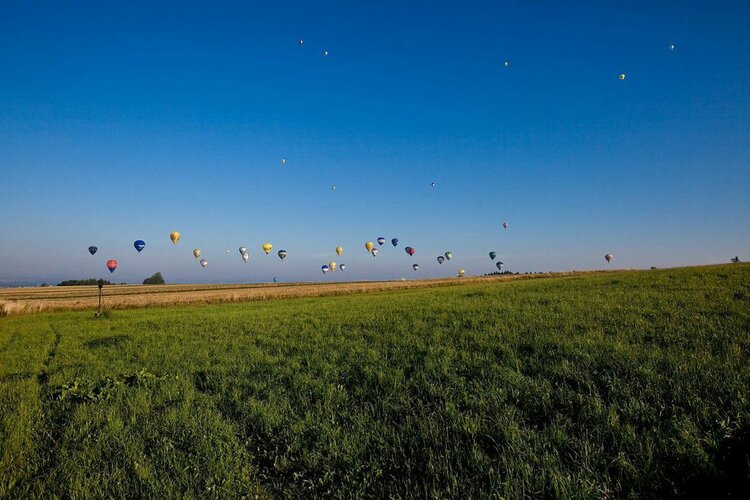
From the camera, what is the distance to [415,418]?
5645 millimetres

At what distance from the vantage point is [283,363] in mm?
9812

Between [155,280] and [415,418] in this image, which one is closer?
[415,418]

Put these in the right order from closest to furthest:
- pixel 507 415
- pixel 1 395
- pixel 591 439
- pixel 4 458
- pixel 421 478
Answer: pixel 421 478 < pixel 591 439 < pixel 4 458 < pixel 507 415 < pixel 1 395

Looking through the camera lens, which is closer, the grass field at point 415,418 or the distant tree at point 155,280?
the grass field at point 415,418

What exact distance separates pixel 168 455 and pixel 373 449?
2894mm

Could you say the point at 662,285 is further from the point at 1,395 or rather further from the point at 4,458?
the point at 1,395

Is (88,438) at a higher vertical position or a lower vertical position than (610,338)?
lower

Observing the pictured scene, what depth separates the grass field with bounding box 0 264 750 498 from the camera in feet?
13.6

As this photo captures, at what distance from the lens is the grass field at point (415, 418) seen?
4145 millimetres

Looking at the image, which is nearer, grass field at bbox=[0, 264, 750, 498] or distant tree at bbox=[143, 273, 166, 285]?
grass field at bbox=[0, 264, 750, 498]

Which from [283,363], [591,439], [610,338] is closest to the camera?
[591,439]

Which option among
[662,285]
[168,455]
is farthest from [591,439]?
[662,285]

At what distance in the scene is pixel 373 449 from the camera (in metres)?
4.97

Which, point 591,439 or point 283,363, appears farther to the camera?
point 283,363
